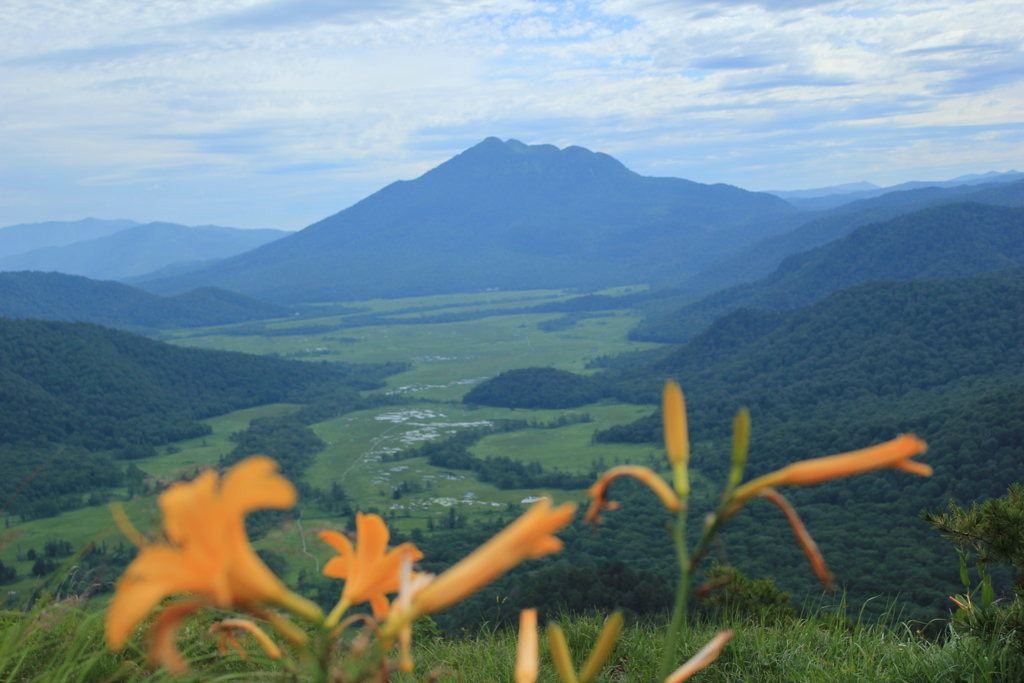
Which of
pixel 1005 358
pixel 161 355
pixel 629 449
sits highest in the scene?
pixel 161 355

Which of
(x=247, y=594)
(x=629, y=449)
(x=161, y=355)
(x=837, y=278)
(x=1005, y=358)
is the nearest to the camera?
(x=247, y=594)

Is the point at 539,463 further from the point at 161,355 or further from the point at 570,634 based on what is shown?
the point at 570,634

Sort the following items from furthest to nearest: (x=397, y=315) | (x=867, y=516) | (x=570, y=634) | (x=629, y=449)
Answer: (x=397, y=315), (x=629, y=449), (x=867, y=516), (x=570, y=634)

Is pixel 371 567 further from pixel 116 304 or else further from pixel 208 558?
pixel 116 304

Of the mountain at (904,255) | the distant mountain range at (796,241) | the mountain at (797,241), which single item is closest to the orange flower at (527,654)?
the mountain at (904,255)

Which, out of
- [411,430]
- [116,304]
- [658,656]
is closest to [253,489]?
[658,656]

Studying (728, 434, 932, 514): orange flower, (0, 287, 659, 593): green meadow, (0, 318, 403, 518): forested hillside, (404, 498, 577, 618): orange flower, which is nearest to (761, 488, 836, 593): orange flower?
(728, 434, 932, 514): orange flower

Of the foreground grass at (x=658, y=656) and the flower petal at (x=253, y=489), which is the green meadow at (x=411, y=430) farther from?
the flower petal at (x=253, y=489)

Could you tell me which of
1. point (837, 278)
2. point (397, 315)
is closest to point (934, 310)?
point (837, 278)
